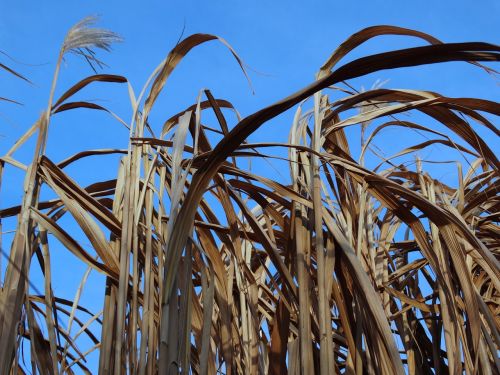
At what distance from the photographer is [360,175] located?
1.18 meters

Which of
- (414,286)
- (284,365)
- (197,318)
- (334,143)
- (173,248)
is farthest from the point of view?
(414,286)

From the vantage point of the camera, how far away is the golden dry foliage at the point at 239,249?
95 centimetres

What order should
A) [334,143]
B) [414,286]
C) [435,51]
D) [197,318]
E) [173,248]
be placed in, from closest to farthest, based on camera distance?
[435,51] < [173,248] < [197,318] < [334,143] < [414,286]

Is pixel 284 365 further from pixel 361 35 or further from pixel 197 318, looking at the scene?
pixel 361 35

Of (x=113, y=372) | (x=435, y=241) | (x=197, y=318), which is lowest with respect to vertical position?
(x=113, y=372)

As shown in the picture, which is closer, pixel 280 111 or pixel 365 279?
pixel 280 111

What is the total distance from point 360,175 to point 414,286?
510mm

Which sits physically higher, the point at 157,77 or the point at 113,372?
the point at 157,77

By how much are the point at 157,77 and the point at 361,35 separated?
0.38m

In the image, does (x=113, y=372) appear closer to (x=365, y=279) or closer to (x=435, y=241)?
(x=365, y=279)

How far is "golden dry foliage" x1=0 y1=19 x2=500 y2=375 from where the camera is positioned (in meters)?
0.95

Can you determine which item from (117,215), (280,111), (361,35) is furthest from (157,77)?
(280,111)

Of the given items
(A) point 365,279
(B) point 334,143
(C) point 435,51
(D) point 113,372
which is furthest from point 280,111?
(B) point 334,143

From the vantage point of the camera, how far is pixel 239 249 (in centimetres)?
124
